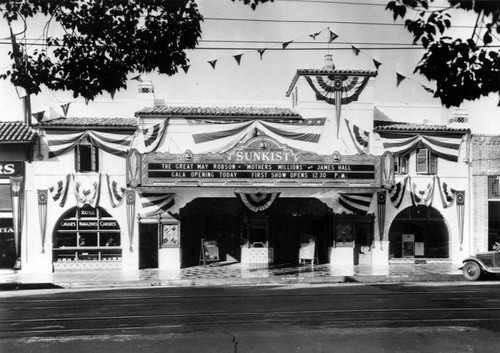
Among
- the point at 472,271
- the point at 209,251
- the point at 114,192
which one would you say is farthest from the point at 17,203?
the point at 472,271

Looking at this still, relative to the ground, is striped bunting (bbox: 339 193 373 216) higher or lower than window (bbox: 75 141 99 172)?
lower

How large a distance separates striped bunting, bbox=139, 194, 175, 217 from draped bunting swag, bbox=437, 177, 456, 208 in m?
11.0

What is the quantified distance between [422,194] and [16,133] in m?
16.6

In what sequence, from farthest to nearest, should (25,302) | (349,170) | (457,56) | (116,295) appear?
(349,170)
(116,295)
(25,302)
(457,56)

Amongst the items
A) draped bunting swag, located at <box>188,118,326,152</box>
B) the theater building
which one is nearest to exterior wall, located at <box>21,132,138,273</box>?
the theater building

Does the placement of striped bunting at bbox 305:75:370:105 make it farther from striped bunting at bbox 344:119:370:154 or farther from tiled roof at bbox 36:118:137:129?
tiled roof at bbox 36:118:137:129

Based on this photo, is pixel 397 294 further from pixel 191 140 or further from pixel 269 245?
pixel 191 140

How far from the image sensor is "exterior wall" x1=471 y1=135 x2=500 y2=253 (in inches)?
835

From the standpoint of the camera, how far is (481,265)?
1680cm

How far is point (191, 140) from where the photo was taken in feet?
67.6

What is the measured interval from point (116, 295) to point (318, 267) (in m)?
9.10

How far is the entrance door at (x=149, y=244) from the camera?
836 inches

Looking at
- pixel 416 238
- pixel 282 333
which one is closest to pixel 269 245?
pixel 416 238

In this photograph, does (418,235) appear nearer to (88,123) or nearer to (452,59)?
(88,123)
